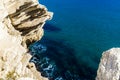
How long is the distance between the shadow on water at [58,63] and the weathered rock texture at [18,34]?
28.5ft

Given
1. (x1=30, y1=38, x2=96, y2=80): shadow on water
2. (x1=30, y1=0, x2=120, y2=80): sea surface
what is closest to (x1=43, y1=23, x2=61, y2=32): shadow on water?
(x1=30, y1=0, x2=120, y2=80): sea surface

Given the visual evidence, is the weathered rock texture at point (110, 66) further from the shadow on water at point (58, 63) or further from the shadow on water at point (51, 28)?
the shadow on water at point (51, 28)

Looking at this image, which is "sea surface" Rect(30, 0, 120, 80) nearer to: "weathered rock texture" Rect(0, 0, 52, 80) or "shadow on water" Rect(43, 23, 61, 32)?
"shadow on water" Rect(43, 23, 61, 32)

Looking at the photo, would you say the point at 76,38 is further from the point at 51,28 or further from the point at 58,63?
the point at 58,63

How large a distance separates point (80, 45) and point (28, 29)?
889 inches

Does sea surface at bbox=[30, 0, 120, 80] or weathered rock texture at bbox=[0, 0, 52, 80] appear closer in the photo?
weathered rock texture at bbox=[0, 0, 52, 80]

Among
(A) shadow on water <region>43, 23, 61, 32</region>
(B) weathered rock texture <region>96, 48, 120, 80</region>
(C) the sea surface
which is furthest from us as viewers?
(A) shadow on water <region>43, 23, 61, 32</region>

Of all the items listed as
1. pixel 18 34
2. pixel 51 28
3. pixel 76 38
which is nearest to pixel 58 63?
pixel 76 38

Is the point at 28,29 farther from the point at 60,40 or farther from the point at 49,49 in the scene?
the point at 60,40

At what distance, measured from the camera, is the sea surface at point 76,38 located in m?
61.2

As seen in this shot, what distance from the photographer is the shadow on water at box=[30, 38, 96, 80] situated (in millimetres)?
59300

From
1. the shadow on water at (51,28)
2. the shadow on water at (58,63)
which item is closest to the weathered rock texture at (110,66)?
the shadow on water at (58,63)

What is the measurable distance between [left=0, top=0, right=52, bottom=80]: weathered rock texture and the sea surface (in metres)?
10.2

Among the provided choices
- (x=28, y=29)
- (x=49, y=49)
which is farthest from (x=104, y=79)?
(x=49, y=49)
